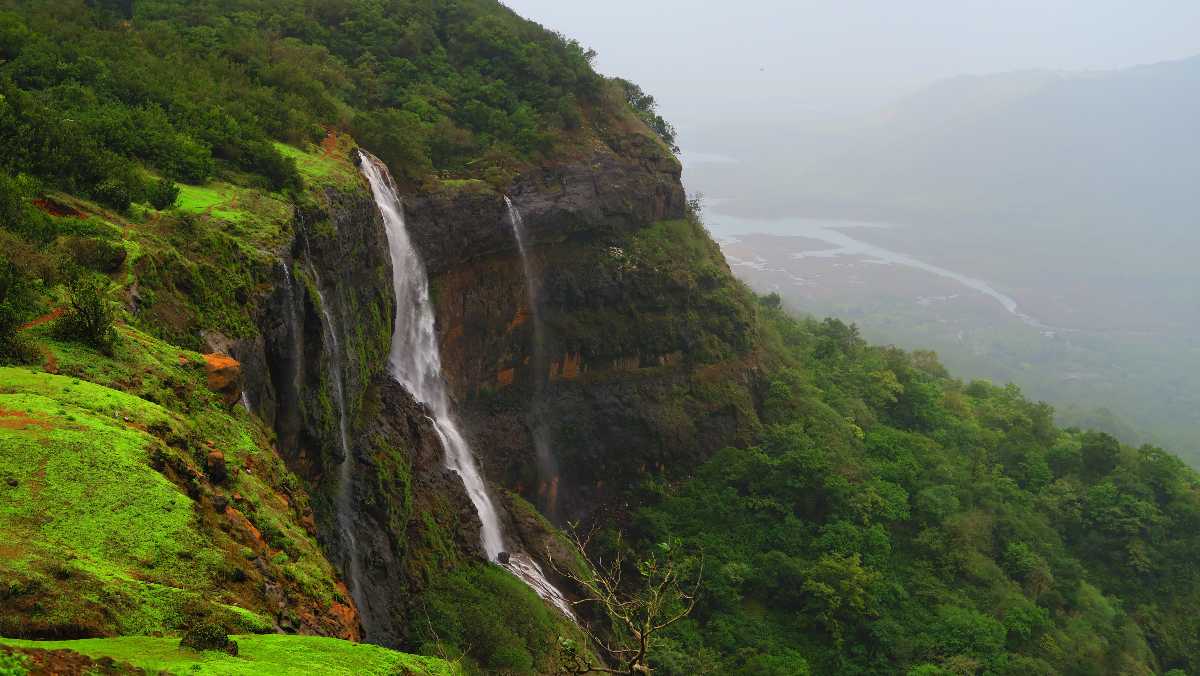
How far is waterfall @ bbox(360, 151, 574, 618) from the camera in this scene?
2178cm

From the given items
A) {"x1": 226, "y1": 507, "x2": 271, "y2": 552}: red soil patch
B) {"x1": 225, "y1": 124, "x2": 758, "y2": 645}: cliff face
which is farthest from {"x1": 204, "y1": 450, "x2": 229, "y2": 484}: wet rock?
{"x1": 225, "y1": 124, "x2": 758, "y2": 645}: cliff face

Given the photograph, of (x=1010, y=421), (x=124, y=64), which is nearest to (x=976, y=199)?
(x=1010, y=421)

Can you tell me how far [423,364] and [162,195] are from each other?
1119 cm

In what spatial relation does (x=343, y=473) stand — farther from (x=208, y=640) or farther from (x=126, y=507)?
(x=208, y=640)

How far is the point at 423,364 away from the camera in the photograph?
2345 cm

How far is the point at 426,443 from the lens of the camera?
21109mm

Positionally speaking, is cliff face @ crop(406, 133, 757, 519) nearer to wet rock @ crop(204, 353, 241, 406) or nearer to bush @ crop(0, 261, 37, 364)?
wet rock @ crop(204, 353, 241, 406)

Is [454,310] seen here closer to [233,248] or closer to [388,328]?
[388,328]

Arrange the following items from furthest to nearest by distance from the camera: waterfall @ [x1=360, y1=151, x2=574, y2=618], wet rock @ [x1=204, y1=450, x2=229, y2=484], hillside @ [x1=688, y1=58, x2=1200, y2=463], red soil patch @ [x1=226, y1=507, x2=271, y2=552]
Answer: hillside @ [x1=688, y1=58, x2=1200, y2=463] < waterfall @ [x1=360, y1=151, x2=574, y2=618] < wet rock @ [x1=204, y1=450, x2=229, y2=484] < red soil patch @ [x1=226, y1=507, x2=271, y2=552]

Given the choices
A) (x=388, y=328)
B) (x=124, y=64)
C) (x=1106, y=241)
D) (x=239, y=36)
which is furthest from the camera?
(x=1106, y=241)

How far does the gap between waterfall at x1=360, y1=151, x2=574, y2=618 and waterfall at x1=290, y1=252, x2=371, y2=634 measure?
16.4 feet

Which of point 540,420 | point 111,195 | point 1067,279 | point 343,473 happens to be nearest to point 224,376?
point 111,195

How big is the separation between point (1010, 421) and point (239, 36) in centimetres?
3583

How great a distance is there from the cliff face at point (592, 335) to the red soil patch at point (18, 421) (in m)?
18.0
